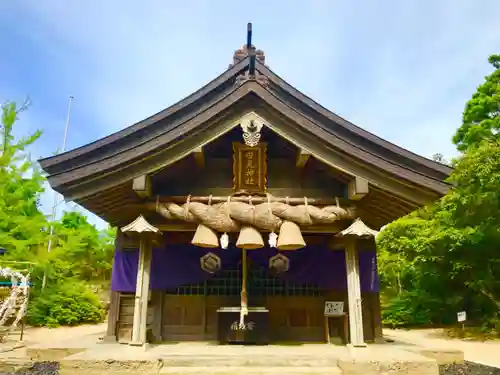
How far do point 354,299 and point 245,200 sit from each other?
2.57 meters

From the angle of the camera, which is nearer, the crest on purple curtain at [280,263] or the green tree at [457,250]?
the crest on purple curtain at [280,263]

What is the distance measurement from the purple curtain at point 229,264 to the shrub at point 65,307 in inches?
522

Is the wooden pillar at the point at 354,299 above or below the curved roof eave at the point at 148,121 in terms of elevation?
below

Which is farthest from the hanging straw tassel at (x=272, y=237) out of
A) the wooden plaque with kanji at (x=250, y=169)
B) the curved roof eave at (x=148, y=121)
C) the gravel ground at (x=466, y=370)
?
the gravel ground at (x=466, y=370)

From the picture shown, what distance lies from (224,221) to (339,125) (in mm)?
3347

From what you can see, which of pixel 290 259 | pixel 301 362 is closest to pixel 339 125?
pixel 290 259

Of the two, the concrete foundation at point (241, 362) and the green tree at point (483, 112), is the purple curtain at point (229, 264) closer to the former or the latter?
the concrete foundation at point (241, 362)

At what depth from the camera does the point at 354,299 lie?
20.3ft

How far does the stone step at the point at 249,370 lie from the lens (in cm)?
501

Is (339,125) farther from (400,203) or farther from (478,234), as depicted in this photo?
(478,234)

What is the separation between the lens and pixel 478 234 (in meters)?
14.5

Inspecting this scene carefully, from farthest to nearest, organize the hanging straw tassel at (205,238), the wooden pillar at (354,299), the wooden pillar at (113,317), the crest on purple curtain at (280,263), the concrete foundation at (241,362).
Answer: the crest on purple curtain at (280,263) < the wooden pillar at (113,317) < the wooden pillar at (354,299) < the hanging straw tassel at (205,238) < the concrete foundation at (241,362)

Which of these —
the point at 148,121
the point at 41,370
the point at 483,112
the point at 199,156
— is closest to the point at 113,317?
the point at 41,370

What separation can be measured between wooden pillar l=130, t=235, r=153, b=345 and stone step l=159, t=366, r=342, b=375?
108 cm
